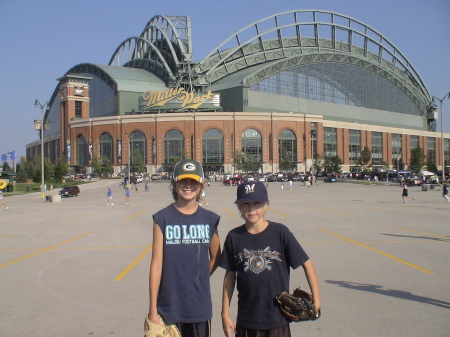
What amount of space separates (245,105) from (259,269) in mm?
101334

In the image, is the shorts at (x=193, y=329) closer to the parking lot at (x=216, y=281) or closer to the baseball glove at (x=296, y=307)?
the parking lot at (x=216, y=281)

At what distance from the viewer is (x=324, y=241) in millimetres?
13406

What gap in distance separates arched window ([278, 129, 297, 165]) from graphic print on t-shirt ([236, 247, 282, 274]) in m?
99.9

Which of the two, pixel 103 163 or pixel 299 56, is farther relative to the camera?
pixel 299 56

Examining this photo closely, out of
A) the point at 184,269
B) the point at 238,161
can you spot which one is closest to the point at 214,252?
the point at 184,269

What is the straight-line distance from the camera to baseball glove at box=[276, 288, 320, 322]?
371 centimetres

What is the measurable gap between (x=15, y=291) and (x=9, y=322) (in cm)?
181

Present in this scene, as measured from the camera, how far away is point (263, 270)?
389 cm

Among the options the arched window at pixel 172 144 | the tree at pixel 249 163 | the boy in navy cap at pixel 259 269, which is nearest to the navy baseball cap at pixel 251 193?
the boy in navy cap at pixel 259 269

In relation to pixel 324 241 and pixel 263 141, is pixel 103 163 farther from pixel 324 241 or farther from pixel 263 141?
pixel 324 241

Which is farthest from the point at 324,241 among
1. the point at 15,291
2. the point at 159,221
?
the point at 159,221

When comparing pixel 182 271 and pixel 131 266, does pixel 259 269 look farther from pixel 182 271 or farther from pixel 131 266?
pixel 131 266

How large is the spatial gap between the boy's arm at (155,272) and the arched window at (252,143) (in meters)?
98.3

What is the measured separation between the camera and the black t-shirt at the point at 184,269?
382 cm
